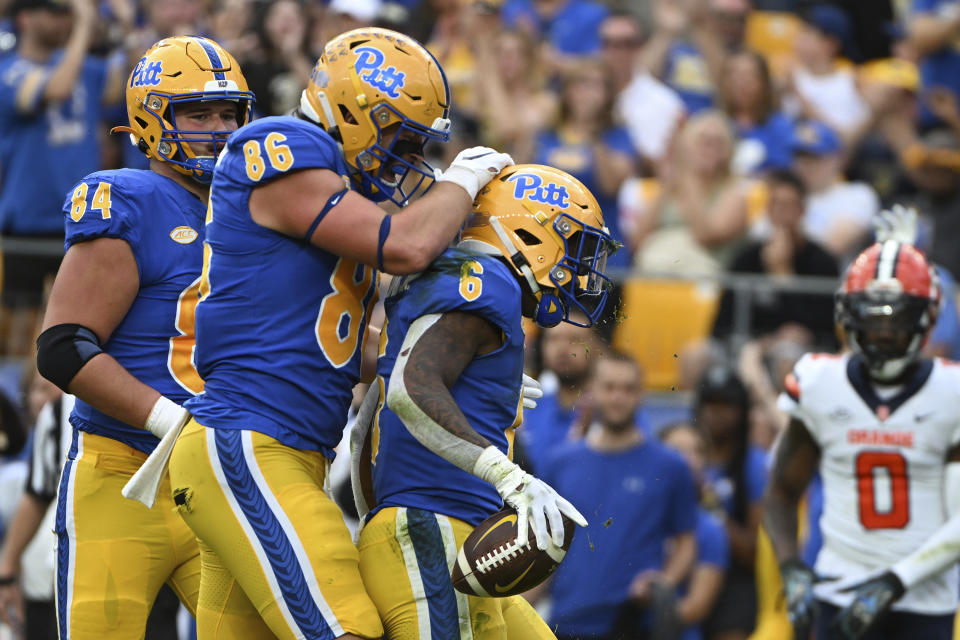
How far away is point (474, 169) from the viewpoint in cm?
421

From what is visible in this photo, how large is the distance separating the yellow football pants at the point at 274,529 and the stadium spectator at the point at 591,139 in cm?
594

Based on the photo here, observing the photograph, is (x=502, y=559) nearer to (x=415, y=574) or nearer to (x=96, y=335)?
(x=415, y=574)

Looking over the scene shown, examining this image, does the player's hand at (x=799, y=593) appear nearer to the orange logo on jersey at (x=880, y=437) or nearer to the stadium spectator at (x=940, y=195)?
the orange logo on jersey at (x=880, y=437)

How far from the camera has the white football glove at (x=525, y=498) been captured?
376 centimetres

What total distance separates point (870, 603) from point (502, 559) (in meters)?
2.75

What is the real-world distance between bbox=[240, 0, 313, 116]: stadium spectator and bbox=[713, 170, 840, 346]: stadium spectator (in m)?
3.05

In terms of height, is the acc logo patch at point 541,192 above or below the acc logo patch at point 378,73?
below

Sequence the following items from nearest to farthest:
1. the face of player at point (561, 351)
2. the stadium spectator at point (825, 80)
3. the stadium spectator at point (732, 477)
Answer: the face of player at point (561, 351) → the stadium spectator at point (732, 477) → the stadium spectator at point (825, 80)

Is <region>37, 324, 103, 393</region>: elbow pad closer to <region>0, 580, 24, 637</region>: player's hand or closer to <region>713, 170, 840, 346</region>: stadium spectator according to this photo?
<region>0, 580, 24, 637</region>: player's hand

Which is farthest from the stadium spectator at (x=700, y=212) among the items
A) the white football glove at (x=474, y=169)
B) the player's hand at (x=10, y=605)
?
the white football glove at (x=474, y=169)

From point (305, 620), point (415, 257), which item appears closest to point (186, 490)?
point (305, 620)

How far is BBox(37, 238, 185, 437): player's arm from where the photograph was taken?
4613mm

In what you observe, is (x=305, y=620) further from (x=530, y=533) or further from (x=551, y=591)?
(x=551, y=591)

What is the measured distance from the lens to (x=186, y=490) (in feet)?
13.3
